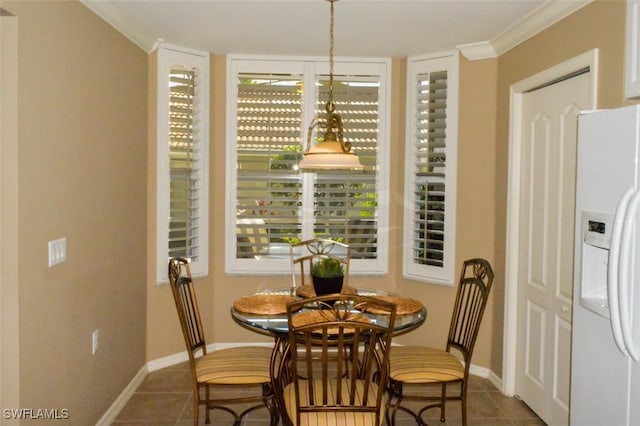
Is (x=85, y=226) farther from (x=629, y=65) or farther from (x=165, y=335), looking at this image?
(x=629, y=65)

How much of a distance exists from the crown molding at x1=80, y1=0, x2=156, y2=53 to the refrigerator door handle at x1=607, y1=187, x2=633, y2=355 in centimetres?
279

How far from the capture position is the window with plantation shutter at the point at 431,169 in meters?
4.34

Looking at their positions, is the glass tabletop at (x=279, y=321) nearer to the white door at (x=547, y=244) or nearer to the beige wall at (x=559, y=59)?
the white door at (x=547, y=244)

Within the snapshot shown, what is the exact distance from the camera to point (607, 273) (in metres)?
1.95

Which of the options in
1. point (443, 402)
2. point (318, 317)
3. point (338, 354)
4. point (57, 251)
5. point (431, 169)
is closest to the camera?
point (338, 354)

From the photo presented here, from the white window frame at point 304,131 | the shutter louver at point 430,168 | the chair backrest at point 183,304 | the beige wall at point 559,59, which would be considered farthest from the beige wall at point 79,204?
the beige wall at point 559,59

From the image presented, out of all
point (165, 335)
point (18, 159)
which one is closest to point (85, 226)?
point (18, 159)

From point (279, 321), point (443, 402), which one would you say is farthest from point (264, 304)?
point (443, 402)

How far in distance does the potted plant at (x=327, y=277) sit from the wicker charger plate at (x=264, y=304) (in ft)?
0.69

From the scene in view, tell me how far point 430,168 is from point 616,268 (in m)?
2.68

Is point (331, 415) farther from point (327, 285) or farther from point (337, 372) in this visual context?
point (327, 285)

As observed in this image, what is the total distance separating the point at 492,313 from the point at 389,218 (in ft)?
3.88

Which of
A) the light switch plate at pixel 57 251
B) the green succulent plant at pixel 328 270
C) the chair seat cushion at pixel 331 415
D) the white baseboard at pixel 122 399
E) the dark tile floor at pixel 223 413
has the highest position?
the light switch plate at pixel 57 251

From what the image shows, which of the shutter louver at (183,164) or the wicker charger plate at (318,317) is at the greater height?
the shutter louver at (183,164)
